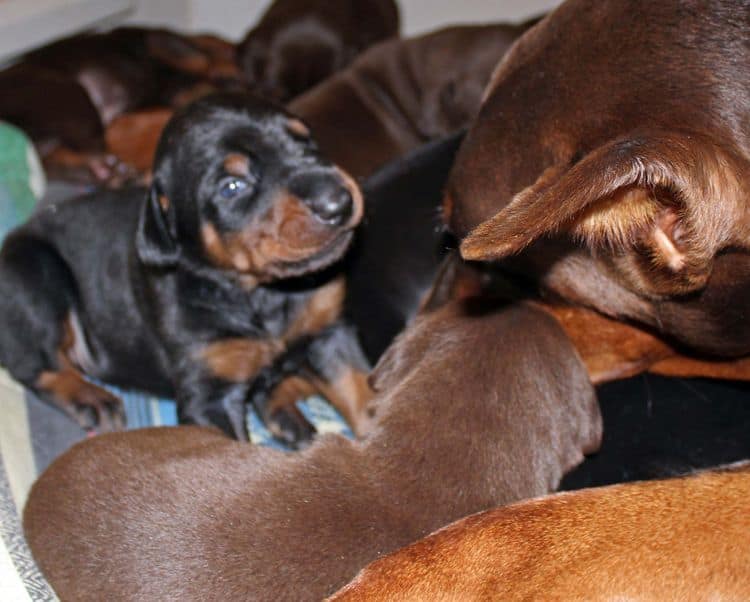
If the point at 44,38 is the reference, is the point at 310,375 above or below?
below

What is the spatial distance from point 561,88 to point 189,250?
1258 millimetres

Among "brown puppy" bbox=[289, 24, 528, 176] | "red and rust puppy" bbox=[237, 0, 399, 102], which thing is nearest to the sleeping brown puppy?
"brown puppy" bbox=[289, 24, 528, 176]

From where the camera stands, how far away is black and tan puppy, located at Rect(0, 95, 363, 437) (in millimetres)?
2646

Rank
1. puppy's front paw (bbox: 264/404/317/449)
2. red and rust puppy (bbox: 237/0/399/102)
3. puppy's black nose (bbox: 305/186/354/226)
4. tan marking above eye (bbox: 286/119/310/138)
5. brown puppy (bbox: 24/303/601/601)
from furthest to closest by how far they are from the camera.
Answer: red and rust puppy (bbox: 237/0/399/102) < puppy's front paw (bbox: 264/404/317/449) < tan marking above eye (bbox: 286/119/310/138) < puppy's black nose (bbox: 305/186/354/226) < brown puppy (bbox: 24/303/601/601)

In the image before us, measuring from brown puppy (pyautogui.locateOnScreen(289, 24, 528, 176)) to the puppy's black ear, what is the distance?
5.74 feet

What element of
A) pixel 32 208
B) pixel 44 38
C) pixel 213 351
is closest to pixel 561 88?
pixel 213 351

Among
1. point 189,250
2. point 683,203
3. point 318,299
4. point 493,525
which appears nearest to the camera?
point 683,203

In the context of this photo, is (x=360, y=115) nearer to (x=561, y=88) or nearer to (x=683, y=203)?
(x=561, y=88)

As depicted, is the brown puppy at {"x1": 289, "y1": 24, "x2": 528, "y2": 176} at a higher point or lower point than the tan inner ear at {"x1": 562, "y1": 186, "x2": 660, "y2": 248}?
lower

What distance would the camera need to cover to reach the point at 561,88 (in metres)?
2.07

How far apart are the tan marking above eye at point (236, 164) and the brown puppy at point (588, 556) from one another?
1.28 m

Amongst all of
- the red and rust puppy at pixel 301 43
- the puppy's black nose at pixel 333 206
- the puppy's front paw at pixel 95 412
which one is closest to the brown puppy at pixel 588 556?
the puppy's black nose at pixel 333 206

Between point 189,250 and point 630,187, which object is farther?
point 189,250

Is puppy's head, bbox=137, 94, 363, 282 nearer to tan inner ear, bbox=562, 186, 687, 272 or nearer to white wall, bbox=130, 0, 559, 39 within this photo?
tan inner ear, bbox=562, 186, 687, 272
